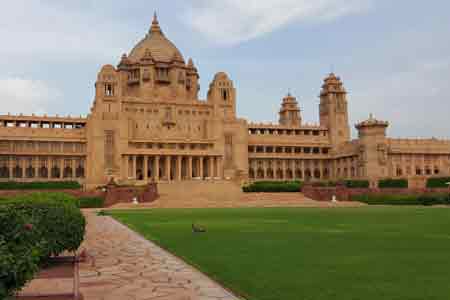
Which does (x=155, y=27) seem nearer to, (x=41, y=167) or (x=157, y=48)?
(x=157, y=48)

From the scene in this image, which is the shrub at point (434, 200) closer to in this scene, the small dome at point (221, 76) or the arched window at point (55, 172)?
the small dome at point (221, 76)

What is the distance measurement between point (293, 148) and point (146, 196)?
4639cm

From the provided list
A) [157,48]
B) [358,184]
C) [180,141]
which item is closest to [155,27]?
[157,48]

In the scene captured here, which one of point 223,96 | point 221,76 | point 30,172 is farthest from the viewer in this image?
point 221,76

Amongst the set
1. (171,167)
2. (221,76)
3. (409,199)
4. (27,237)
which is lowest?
(409,199)

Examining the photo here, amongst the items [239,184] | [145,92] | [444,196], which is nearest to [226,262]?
[444,196]

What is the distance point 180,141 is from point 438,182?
4070 centimetres

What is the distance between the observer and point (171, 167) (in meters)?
85.1

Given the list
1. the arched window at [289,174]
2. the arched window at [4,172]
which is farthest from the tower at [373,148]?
the arched window at [4,172]

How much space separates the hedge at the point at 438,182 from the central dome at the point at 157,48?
5351 centimetres

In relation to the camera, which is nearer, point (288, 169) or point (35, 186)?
point (35, 186)

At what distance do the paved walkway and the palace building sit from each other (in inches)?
2319

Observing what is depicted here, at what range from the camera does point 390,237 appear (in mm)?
18391

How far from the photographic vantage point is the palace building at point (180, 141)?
82250 millimetres
